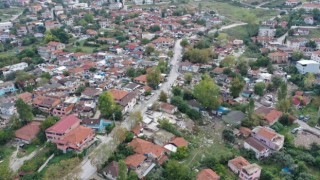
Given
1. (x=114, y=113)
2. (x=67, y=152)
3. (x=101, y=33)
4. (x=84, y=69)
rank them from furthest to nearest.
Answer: (x=101, y=33) < (x=84, y=69) < (x=114, y=113) < (x=67, y=152)

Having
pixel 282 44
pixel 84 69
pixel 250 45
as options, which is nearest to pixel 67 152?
pixel 84 69

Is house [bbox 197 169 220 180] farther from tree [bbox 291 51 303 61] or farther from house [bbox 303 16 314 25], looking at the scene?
house [bbox 303 16 314 25]

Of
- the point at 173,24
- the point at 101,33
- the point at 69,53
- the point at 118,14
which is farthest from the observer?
the point at 118,14

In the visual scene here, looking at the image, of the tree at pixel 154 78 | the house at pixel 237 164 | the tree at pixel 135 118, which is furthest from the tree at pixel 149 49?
the house at pixel 237 164

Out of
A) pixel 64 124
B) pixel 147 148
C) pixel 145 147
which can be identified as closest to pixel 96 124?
pixel 64 124

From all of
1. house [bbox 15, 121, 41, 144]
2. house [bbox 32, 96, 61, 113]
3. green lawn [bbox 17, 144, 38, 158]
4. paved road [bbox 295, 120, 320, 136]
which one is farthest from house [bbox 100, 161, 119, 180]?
paved road [bbox 295, 120, 320, 136]

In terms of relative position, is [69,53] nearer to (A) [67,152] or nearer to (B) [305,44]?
(A) [67,152]
